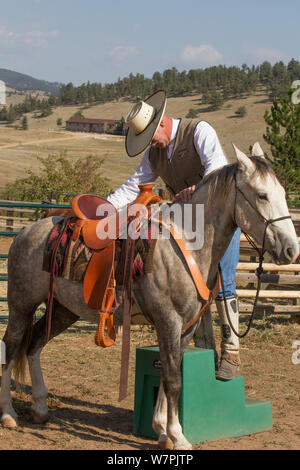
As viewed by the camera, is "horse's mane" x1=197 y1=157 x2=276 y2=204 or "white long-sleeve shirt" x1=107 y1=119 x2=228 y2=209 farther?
"white long-sleeve shirt" x1=107 y1=119 x2=228 y2=209

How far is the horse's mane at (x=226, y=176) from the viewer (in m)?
3.67

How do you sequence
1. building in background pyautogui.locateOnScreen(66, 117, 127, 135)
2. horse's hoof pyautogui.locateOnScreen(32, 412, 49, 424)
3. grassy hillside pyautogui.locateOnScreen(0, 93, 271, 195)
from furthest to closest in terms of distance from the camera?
building in background pyautogui.locateOnScreen(66, 117, 127, 135) → grassy hillside pyautogui.locateOnScreen(0, 93, 271, 195) → horse's hoof pyautogui.locateOnScreen(32, 412, 49, 424)

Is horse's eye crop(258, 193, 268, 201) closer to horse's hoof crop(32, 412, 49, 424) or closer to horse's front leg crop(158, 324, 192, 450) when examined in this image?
horse's front leg crop(158, 324, 192, 450)

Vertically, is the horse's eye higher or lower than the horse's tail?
higher

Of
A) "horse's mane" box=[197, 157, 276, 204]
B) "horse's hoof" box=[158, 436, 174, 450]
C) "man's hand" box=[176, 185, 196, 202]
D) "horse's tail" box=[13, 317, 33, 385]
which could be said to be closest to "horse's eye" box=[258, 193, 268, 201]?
"horse's mane" box=[197, 157, 276, 204]

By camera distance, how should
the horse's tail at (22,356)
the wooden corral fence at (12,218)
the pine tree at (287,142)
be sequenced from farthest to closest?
1. the pine tree at (287,142)
2. the wooden corral fence at (12,218)
3. the horse's tail at (22,356)

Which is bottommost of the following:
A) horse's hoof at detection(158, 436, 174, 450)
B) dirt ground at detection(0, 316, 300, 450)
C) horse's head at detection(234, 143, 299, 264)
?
dirt ground at detection(0, 316, 300, 450)

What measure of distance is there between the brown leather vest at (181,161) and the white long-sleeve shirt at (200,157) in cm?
4

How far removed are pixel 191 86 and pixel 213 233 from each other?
127483 mm

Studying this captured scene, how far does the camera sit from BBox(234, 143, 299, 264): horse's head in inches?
140

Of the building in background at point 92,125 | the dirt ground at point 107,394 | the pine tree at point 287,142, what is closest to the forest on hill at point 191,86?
the building in background at point 92,125

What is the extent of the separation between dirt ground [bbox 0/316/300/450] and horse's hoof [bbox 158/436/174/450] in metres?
0.11

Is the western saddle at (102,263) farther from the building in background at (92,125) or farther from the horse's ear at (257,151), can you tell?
the building in background at (92,125)

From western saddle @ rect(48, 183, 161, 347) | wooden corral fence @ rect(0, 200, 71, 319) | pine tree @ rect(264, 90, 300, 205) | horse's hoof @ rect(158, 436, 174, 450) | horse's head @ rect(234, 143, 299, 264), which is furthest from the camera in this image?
pine tree @ rect(264, 90, 300, 205)
